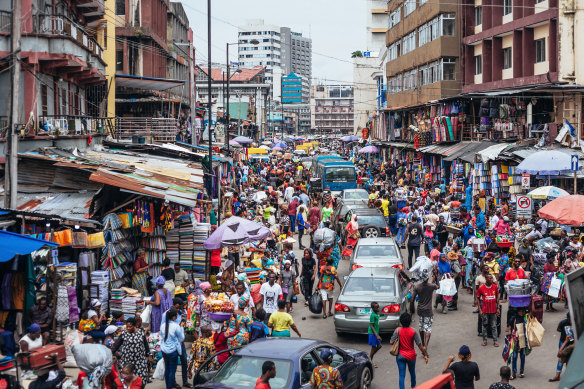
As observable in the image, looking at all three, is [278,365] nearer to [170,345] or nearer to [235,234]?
[170,345]

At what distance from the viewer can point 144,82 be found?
1364 inches

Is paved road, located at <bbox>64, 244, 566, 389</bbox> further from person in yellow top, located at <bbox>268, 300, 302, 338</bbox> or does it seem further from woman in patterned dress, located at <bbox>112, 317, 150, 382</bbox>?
person in yellow top, located at <bbox>268, 300, 302, 338</bbox>

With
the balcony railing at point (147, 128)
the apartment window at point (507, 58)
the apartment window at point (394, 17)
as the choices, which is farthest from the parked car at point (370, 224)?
the apartment window at point (394, 17)

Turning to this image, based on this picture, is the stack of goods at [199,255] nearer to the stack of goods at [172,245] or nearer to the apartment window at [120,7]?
the stack of goods at [172,245]

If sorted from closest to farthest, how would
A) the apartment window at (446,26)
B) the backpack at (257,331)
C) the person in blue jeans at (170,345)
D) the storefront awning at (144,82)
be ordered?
the person in blue jeans at (170,345), the backpack at (257,331), the storefront awning at (144,82), the apartment window at (446,26)

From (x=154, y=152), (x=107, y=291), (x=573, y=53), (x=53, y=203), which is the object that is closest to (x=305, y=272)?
(x=107, y=291)

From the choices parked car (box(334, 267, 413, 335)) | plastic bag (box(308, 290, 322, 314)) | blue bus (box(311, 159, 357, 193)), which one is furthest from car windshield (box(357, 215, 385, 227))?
blue bus (box(311, 159, 357, 193))

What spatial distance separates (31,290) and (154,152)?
Result: 16529 millimetres

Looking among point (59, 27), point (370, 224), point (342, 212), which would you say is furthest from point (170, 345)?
point (342, 212)

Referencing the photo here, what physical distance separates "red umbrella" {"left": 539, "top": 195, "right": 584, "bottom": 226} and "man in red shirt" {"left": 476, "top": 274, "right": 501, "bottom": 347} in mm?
4299

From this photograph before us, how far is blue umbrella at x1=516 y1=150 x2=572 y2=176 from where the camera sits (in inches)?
906

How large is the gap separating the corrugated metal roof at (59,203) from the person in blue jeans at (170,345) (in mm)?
4167

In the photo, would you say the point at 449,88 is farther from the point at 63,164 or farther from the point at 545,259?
the point at 63,164

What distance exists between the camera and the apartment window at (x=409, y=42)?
52344 millimetres
